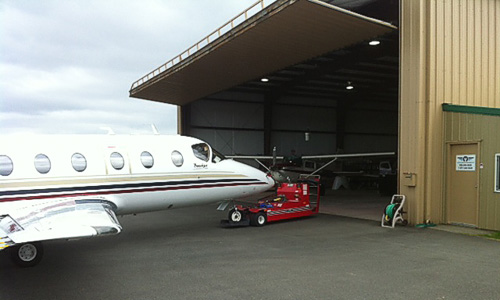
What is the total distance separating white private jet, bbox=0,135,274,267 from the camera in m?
7.17

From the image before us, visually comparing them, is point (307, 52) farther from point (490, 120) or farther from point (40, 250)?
point (40, 250)

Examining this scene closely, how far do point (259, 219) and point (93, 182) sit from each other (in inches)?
207

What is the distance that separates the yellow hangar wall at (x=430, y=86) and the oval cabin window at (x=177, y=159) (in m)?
6.99

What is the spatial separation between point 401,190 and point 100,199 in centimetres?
902

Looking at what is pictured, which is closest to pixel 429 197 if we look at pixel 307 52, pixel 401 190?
pixel 401 190

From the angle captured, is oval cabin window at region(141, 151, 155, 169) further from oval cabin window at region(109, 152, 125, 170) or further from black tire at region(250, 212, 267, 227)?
black tire at region(250, 212, 267, 227)

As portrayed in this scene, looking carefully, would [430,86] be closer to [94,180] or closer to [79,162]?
[94,180]

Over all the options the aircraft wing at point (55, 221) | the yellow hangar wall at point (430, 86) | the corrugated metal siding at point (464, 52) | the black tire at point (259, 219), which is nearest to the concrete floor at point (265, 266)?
the black tire at point (259, 219)

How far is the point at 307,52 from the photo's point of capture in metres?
16.4

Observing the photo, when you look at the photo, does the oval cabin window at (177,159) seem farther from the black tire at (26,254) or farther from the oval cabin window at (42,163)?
the black tire at (26,254)

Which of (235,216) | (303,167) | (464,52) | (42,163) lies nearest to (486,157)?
(464,52)

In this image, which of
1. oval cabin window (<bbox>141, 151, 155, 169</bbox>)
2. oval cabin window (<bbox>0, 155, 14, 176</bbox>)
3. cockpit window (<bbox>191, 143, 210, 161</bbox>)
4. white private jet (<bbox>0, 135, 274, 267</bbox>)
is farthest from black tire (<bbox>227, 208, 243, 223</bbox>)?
oval cabin window (<bbox>0, 155, 14, 176</bbox>)

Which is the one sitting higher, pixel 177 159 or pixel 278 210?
pixel 177 159

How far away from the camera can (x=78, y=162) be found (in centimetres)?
893
